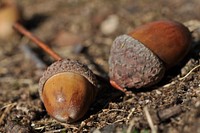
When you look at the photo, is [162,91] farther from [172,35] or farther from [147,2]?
[147,2]

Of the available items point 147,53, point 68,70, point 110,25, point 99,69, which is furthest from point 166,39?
point 110,25

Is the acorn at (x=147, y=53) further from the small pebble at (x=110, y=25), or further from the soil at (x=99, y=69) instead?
the small pebble at (x=110, y=25)

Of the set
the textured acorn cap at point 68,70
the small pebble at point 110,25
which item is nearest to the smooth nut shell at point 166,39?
the textured acorn cap at point 68,70

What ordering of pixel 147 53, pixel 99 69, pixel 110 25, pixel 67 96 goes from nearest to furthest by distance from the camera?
pixel 67 96
pixel 147 53
pixel 99 69
pixel 110 25

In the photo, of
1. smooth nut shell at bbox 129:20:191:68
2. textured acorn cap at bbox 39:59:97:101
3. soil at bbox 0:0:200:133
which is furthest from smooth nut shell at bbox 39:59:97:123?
smooth nut shell at bbox 129:20:191:68

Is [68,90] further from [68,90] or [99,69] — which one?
[99,69]

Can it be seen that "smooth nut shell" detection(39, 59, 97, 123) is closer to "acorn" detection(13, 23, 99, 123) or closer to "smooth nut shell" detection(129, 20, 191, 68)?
"acorn" detection(13, 23, 99, 123)
